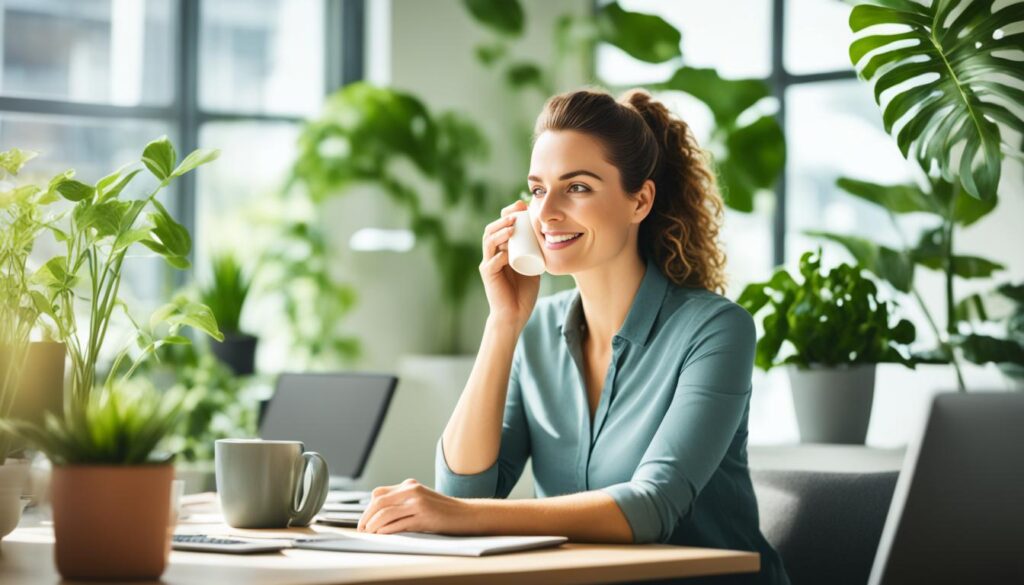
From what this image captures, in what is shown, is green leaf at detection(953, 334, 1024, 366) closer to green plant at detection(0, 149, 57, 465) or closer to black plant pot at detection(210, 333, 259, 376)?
green plant at detection(0, 149, 57, 465)

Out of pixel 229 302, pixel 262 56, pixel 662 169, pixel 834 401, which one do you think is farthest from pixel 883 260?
pixel 262 56

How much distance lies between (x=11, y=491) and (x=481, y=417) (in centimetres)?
79

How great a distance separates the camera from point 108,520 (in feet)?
4.11

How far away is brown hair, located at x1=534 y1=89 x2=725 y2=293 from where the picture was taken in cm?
222

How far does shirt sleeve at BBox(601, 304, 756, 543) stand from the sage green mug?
433mm

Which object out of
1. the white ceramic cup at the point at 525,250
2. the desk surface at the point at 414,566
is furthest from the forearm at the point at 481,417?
the desk surface at the point at 414,566

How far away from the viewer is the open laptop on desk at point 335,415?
2984mm

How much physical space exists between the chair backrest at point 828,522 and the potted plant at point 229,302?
335cm

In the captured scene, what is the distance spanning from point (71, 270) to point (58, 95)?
12.1 feet

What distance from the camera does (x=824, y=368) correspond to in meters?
3.24

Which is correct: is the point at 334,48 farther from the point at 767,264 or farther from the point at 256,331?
the point at 767,264

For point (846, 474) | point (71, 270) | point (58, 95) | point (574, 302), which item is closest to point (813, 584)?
point (846, 474)

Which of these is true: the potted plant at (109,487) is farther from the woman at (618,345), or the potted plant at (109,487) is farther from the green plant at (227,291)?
the green plant at (227,291)

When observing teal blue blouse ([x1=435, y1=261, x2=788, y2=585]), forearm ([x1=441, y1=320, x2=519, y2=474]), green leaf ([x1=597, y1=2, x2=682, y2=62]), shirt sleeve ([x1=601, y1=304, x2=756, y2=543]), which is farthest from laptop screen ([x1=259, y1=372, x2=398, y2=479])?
green leaf ([x1=597, y1=2, x2=682, y2=62])
